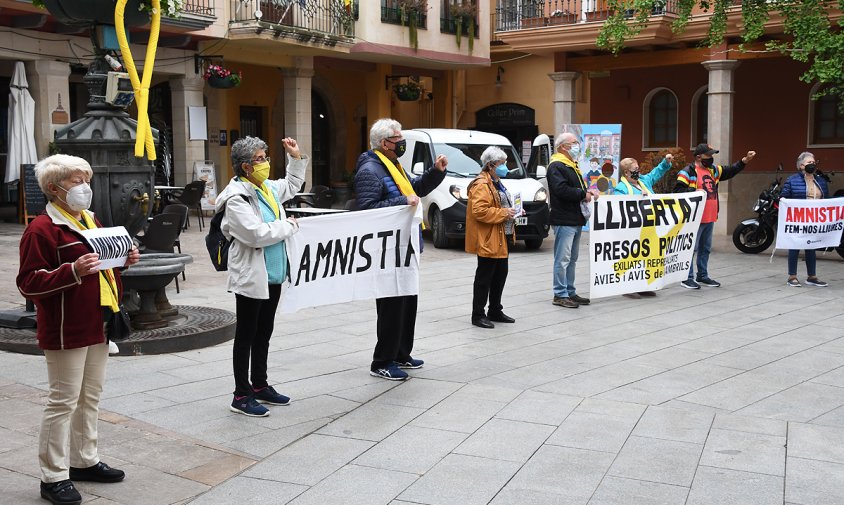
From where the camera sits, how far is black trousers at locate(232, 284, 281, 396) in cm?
→ 609

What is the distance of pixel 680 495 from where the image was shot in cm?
481

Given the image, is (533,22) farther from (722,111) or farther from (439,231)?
(439,231)

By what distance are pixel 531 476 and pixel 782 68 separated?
19.6m

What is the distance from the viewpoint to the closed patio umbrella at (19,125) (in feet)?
61.0

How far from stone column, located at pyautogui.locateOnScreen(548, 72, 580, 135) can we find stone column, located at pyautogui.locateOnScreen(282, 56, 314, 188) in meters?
6.35

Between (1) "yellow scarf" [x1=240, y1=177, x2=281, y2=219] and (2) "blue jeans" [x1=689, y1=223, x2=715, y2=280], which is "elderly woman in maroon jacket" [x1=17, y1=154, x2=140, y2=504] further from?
(2) "blue jeans" [x1=689, y1=223, x2=715, y2=280]

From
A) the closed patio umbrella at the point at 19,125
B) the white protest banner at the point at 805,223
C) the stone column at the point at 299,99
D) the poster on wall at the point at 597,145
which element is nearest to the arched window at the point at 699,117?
the poster on wall at the point at 597,145

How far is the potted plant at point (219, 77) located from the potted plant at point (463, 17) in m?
7.82

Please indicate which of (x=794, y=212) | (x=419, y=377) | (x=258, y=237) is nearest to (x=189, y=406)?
(x=258, y=237)

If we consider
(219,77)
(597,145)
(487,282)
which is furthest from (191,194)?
(487,282)

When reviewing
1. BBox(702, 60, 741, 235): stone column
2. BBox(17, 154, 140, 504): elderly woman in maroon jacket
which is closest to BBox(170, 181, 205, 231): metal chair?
BBox(702, 60, 741, 235): stone column

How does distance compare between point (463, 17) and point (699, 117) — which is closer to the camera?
point (699, 117)

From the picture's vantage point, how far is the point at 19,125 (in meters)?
18.6

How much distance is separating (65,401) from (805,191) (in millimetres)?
10619
